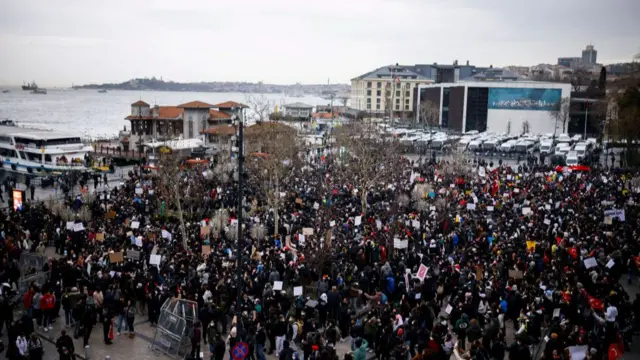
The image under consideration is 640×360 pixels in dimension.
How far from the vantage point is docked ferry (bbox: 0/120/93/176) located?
4434 centimetres

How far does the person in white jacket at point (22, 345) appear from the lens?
11.2 metres

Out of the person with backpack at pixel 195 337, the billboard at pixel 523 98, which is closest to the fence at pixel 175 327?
the person with backpack at pixel 195 337

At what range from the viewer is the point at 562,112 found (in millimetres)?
68438

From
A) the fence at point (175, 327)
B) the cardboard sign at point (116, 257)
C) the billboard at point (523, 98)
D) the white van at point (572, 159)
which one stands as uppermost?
the billboard at point (523, 98)

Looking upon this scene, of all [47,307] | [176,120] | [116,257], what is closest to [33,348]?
[47,307]

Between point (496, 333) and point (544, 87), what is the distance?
216ft

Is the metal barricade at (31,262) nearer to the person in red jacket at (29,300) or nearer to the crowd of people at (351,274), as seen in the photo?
the crowd of people at (351,274)

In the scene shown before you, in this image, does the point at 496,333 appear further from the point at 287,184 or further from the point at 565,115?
the point at 565,115

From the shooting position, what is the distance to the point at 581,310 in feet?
42.0

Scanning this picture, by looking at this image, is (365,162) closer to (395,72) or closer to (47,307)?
(47,307)

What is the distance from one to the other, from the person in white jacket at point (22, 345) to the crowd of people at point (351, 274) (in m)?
0.13

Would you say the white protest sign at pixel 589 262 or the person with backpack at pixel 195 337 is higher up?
the white protest sign at pixel 589 262

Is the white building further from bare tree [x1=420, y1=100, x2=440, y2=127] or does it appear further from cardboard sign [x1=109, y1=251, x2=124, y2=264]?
cardboard sign [x1=109, y1=251, x2=124, y2=264]

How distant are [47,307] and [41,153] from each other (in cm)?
3512
